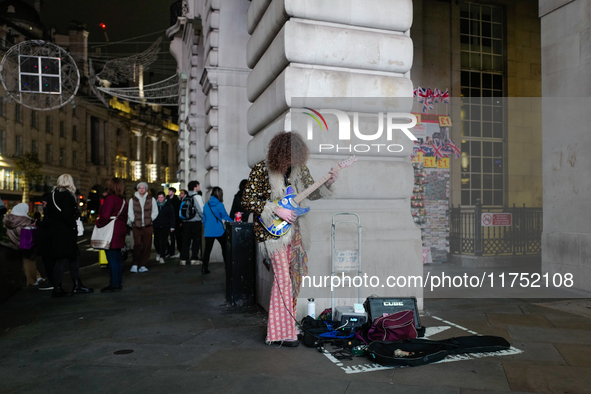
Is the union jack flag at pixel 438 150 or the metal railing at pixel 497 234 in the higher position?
the union jack flag at pixel 438 150

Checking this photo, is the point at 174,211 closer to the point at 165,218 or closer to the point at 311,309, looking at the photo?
the point at 165,218

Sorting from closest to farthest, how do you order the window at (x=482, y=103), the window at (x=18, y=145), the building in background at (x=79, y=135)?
the window at (x=482, y=103) → the building in background at (x=79, y=135) → the window at (x=18, y=145)

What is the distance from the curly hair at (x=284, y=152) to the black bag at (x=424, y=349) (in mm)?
1804

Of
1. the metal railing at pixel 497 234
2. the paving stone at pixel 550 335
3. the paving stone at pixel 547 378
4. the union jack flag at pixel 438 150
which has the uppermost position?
the union jack flag at pixel 438 150

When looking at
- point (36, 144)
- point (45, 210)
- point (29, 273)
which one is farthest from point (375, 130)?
point (36, 144)

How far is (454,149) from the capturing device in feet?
40.2

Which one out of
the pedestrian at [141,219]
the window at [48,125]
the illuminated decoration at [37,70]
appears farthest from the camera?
the window at [48,125]

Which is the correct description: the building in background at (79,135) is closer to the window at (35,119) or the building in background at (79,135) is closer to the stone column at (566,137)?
the window at (35,119)

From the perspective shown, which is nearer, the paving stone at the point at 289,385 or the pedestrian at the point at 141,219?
the paving stone at the point at 289,385

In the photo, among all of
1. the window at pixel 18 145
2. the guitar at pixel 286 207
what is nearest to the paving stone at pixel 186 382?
the guitar at pixel 286 207

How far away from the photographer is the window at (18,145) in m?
44.1

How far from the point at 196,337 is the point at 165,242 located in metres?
7.96

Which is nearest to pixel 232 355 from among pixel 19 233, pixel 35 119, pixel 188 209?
pixel 19 233

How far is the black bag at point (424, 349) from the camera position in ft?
12.8
